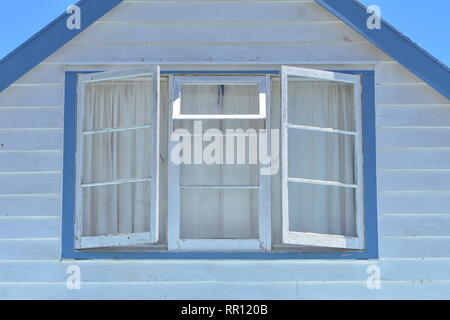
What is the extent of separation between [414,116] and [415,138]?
6.0 inches

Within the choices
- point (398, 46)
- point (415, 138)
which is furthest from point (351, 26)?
point (415, 138)

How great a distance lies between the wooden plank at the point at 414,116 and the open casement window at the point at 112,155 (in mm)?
1593

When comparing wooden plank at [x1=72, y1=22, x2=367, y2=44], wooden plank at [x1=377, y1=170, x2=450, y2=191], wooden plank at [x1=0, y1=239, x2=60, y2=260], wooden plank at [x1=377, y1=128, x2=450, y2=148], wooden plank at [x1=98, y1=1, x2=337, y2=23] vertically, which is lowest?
wooden plank at [x1=0, y1=239, x2=60, y2=260]

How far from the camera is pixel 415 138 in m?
4.72

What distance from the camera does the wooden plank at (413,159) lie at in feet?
15.4

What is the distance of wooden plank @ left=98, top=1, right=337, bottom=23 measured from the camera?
15.7ft

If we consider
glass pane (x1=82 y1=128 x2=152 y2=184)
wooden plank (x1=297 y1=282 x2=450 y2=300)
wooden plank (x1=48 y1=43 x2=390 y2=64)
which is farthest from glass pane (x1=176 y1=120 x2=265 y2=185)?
wooden plank (x1=297 y1=282 x2=450 y2=300)

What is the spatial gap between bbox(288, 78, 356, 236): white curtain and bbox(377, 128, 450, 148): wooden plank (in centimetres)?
21

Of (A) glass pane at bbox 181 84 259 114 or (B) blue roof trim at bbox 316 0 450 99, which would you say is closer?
(B) blue roof trim at bbox 316 0 450 99

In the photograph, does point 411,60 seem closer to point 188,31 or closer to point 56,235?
point 188,31

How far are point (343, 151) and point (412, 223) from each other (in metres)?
0.67

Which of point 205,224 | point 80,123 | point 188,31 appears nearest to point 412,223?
point 205,224

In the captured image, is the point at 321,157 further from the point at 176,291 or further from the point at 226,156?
the point at 176,291

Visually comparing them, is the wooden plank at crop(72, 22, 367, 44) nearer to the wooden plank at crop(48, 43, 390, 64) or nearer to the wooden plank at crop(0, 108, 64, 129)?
the wooden plank at crop(48, 43, 390, 64)
